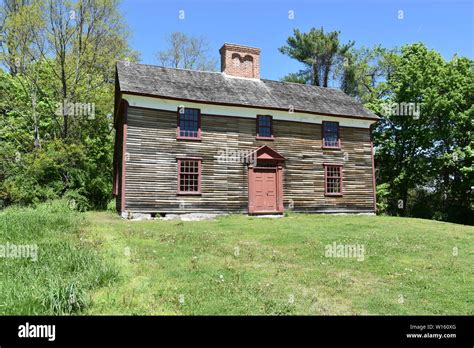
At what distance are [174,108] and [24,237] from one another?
11338 mm

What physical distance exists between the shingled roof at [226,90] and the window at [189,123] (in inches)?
27.7

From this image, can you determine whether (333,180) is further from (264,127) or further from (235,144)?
(235,144)

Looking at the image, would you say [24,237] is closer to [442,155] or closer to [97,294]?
[97,294]

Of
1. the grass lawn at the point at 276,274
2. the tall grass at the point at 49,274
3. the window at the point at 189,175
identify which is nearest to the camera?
the tall grass at the point at 49,274

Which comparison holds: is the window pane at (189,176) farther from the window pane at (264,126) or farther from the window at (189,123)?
the window pane at (264,126)

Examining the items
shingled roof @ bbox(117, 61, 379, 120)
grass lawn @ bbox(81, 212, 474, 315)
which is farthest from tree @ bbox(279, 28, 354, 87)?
grass lawn @ bbox(81, 212, 474, 315)

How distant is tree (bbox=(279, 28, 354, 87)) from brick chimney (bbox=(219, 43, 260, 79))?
20.1 meters

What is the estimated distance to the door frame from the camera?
68.4 ft

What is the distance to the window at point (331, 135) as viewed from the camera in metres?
23.4

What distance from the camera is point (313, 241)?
12203mm

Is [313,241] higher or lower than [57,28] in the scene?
lower

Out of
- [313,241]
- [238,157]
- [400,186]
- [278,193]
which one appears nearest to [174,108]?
[238,157]

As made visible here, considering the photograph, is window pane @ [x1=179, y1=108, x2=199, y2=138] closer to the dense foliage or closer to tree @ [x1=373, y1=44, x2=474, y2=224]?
the dense foliage

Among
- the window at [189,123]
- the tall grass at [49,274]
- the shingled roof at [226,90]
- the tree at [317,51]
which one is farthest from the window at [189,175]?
the tree at [317,51]
